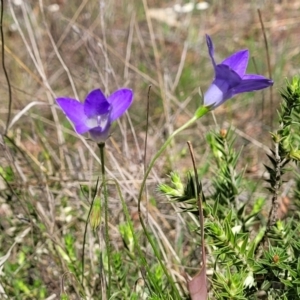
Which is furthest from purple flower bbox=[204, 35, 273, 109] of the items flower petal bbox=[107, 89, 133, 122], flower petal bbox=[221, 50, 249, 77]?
flower petal bbox=[107, 89, 133, 122]

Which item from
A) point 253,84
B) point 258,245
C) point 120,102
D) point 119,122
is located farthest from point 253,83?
point 119,122

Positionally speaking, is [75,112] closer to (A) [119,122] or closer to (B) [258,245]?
(B) [258,245]

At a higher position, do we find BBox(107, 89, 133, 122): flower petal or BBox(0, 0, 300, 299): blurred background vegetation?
BBox(107, 89, 133, 122): flower petal

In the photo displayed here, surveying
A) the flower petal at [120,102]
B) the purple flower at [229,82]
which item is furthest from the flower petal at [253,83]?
the flower petal at [120,102]

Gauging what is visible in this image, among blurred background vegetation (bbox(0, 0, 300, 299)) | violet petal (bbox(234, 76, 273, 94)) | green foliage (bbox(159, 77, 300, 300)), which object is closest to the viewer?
violet petal (bbox(234, 76, 273, 94))

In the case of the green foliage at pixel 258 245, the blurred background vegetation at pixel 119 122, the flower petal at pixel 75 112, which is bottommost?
the blurred background vegetation at pixel 119 122

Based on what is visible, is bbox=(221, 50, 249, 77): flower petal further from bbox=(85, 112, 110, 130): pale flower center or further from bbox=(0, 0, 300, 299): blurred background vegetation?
bbox=(0, 0, 300, 299): blurred background vegetation

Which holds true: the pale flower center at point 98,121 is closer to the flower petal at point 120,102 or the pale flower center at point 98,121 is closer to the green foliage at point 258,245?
the flower petal at point 120,102

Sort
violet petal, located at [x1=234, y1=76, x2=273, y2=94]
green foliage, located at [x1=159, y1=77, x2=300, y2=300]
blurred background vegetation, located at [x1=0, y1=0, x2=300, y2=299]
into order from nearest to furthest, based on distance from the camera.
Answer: violet petal, located at [x1=234, y1=76, x2=273, y2=94], green foliage, located at [x1=159, y1=77, x2=300, y2=300], blurred background vegetation, located at [x1=0, y1=0, x2=300, y2=299]
